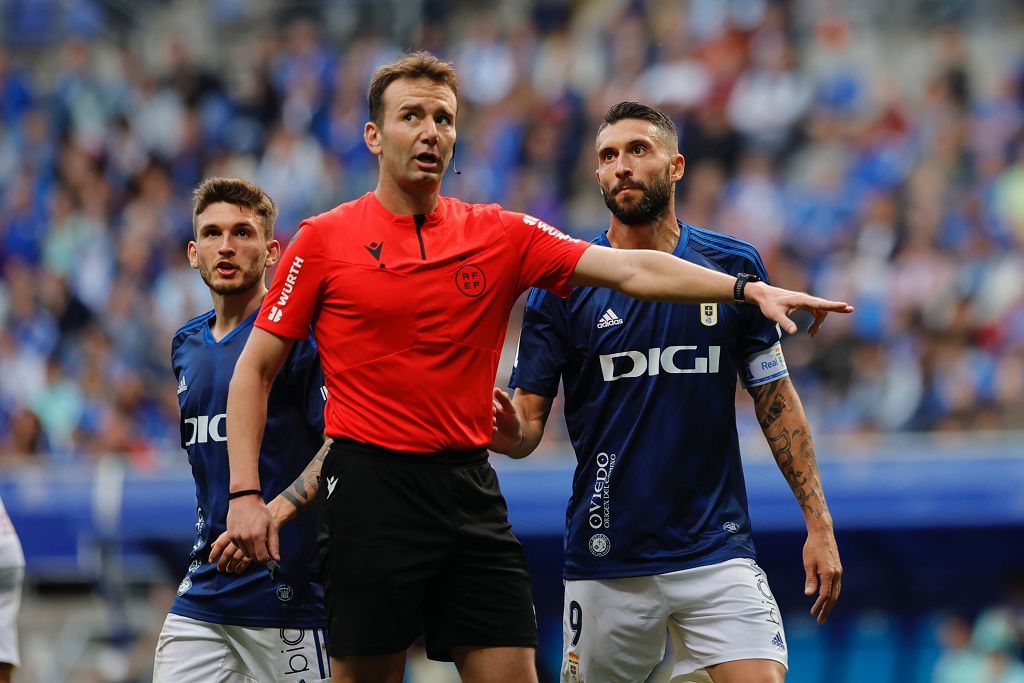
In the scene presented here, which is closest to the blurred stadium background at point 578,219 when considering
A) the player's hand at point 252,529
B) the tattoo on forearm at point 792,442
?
the tattoo on forearm at point 792,442

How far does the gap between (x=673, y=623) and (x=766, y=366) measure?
1.05 meters

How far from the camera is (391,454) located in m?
4.89

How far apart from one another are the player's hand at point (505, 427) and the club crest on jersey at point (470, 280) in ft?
1.88

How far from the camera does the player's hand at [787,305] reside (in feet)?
15.0

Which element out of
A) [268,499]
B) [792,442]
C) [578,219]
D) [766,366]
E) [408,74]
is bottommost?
[268,499]

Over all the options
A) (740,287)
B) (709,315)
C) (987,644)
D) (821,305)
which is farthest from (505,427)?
(987,644)

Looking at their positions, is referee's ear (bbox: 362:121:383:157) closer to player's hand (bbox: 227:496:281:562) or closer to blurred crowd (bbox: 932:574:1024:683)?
player's hand (bbox: 227:496:281:562)

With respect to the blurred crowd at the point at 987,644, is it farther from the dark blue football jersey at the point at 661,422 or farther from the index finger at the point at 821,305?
Result: the index finger at the point at 821,305

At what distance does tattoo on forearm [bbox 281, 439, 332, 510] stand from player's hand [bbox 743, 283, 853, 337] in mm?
1625

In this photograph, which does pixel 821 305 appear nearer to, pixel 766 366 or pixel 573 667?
pixel 766 366

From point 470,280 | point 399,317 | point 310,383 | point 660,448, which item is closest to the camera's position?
point 399,317

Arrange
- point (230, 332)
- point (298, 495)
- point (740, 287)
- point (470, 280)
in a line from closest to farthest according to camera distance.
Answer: point (740, 287), point (470, 280), point (298, 495), point (230, 332)

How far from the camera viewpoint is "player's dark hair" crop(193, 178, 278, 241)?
20.2 ft

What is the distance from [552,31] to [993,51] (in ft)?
15.7
